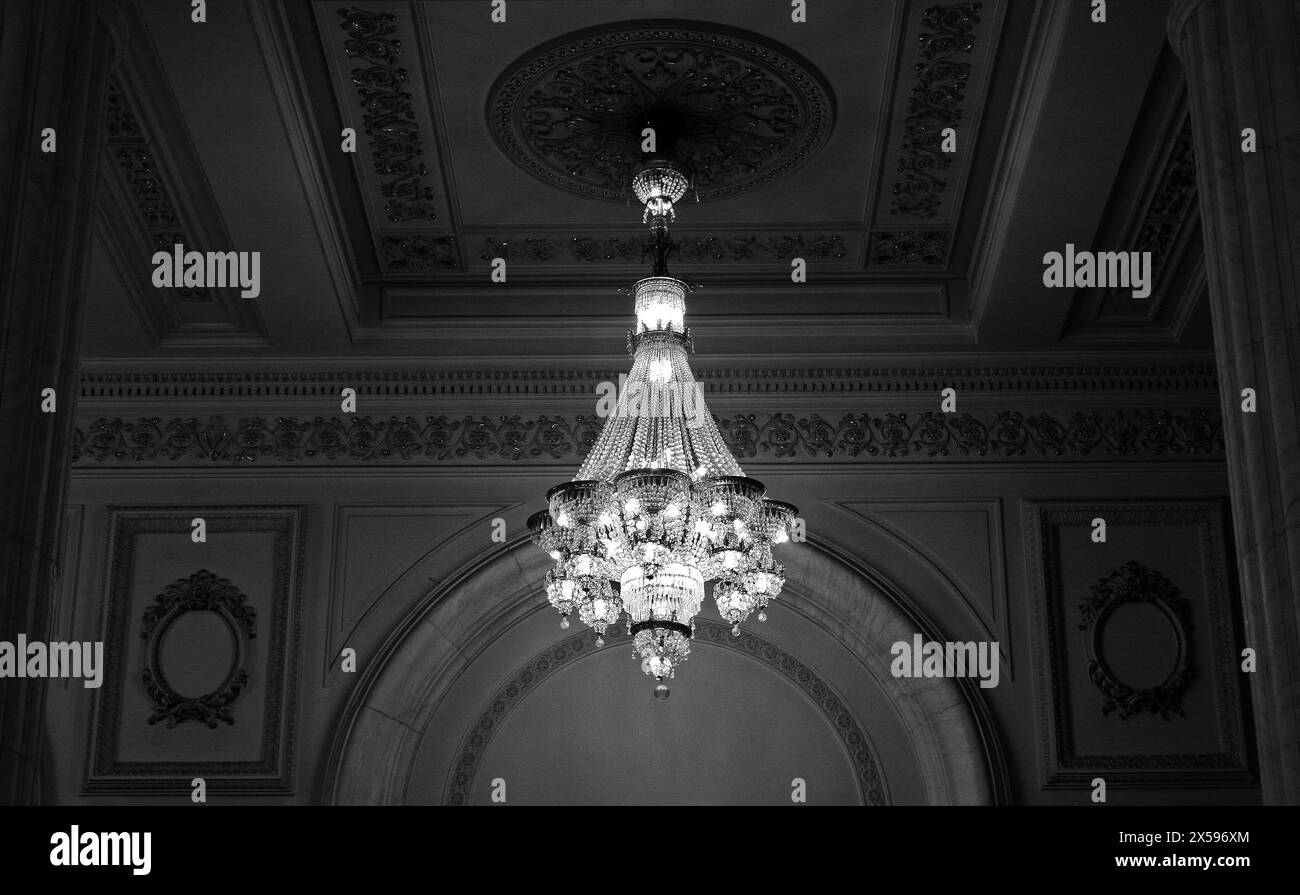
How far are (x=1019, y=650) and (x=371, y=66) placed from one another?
4.12 m

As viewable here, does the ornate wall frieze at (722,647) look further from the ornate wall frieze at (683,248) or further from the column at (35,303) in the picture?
the column at (35,303)

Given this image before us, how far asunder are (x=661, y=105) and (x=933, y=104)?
1.15 meters

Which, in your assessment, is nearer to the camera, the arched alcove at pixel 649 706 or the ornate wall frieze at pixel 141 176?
the ornate wall frieze at pixel 141 176

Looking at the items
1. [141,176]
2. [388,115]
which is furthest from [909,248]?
[141,176]

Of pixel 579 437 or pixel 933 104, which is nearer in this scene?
pixel 933 104

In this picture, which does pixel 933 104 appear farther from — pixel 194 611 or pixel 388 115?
pixel 194 611

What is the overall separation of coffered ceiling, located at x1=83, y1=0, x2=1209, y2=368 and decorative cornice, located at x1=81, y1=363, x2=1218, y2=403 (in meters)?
0.10

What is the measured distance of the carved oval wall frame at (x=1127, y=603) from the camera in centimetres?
743

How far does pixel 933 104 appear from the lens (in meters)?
6.50

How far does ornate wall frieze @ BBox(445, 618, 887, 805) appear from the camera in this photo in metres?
8.33

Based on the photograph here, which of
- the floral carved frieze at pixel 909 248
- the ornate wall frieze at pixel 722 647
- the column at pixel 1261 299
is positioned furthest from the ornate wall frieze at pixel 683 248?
the column at pixel 1261 299

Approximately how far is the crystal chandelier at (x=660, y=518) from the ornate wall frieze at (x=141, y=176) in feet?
7.10

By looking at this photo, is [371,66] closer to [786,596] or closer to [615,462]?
[615,462]

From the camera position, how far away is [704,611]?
8.41m
